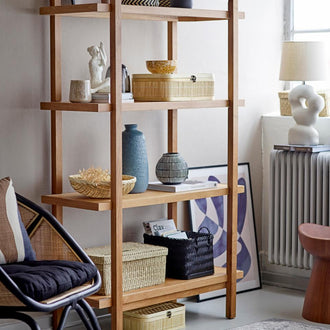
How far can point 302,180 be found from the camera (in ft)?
14.9

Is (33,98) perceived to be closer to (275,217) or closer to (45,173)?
(45,173)

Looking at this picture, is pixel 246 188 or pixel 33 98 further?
pixel 246 188

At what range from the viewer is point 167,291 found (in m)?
3.75

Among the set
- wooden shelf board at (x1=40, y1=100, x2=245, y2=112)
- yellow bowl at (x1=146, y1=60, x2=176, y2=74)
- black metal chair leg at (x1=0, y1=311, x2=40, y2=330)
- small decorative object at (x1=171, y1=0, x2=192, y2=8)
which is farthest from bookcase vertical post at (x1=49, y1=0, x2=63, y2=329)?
black metal chair leg at (x1=0, y1=311, x2=40, y2=330)

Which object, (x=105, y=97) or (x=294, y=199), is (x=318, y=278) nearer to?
(x=294, y=199)

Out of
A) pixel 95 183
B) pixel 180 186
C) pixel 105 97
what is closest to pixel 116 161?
pixel 95 183

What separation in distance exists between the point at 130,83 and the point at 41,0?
581mm

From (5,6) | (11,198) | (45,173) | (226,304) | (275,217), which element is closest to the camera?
(11,198)

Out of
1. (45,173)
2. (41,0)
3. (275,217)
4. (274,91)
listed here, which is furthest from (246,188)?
(41,0)

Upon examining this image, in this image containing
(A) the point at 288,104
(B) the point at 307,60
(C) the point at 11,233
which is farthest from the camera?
(A) the point at 288,104

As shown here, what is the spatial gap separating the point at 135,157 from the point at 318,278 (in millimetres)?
1135

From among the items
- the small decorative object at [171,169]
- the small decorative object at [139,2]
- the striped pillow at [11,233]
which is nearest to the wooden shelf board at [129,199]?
the small decorative object at [171,169]

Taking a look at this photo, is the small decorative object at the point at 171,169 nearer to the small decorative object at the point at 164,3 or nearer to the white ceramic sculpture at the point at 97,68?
the white ceramic sculpture at the point at 97,68

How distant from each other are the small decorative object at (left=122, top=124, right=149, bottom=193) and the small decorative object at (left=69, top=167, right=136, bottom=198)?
0.10 metres
